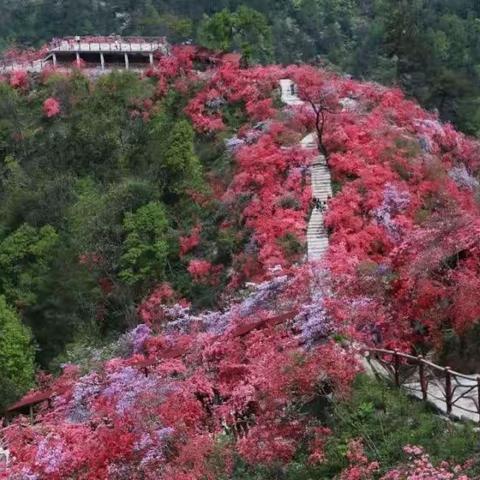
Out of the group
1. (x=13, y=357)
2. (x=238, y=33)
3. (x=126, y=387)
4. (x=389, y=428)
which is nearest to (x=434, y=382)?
(x=389, y=428)

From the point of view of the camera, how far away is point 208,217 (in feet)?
109

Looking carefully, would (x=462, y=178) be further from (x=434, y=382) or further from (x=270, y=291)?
(x=434, y=382)

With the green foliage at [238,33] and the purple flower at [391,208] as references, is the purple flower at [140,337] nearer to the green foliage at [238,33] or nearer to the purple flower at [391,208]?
the purple flower at [391,208]

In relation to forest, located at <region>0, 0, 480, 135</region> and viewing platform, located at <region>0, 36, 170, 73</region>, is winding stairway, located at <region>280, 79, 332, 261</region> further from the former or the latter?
forest, located at <region>0, 0, 480, 135</region>

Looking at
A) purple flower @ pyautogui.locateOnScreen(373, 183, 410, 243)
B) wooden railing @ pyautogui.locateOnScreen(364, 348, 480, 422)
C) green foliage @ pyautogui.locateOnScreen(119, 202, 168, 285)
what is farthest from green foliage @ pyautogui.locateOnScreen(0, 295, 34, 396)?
wooden railing @ pyautogui.locateOnScreen(364, 348, 480, 422)

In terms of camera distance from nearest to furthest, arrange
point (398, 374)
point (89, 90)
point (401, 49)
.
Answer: point (398, 374) → point (89, 90) → point (401, 49)

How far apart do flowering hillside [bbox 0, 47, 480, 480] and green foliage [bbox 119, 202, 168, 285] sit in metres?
0.08

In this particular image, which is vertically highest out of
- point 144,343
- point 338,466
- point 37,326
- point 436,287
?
point 436,287

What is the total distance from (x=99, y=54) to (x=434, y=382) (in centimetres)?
3782

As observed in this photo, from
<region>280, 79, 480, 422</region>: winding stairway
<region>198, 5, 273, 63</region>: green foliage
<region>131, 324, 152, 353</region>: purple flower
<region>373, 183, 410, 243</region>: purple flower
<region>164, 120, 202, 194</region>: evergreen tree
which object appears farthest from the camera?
<region>198, 5, 273, 63</region>: green foliage

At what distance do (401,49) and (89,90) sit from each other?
88.6 ft

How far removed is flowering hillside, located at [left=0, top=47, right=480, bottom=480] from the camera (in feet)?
55.1

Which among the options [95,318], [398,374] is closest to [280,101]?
[95,318]

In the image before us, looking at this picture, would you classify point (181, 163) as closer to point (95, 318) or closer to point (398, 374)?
point (95, 318)
